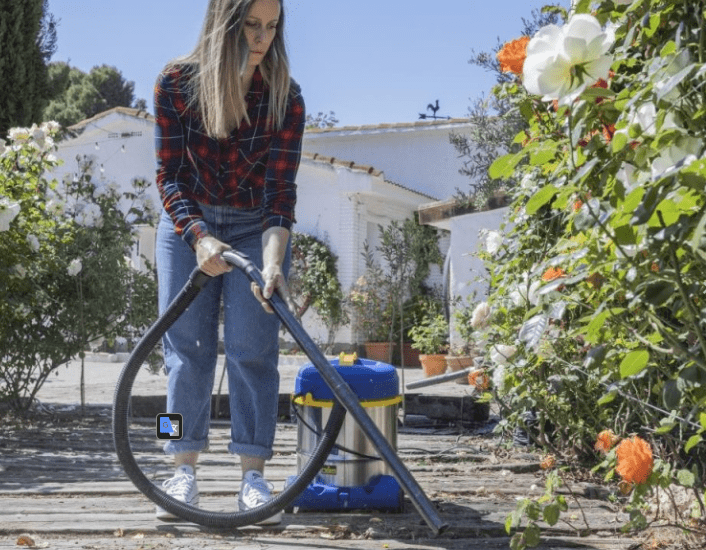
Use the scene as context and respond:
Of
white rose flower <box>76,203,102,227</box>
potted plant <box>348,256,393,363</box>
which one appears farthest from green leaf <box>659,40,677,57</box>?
potted plant <box>348,256,393,363</box>

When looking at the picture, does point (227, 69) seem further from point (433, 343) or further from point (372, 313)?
point (372, 313)

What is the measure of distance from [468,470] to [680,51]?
255cm

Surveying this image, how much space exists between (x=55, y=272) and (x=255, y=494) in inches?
115

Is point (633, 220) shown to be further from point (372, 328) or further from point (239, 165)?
point (372, 328)

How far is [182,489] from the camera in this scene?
2459 millimetres

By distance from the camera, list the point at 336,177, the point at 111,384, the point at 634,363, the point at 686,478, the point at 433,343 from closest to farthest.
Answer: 1. the point at 634,363
2. the point at 686,478
3. the point at 111,384
4. the point at 433,343
5. the point at 336,177

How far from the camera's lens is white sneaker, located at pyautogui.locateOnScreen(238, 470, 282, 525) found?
2398mm

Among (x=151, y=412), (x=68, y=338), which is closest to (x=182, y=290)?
(x=68, y=338)

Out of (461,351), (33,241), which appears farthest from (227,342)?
(461,351)

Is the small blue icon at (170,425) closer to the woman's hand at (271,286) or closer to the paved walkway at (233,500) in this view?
the paved walkway at (233,500)

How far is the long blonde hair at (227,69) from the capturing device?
243cm

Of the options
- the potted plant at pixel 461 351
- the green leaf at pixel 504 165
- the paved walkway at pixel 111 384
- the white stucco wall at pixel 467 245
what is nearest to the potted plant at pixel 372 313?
the paved walkway at pixel 111 384

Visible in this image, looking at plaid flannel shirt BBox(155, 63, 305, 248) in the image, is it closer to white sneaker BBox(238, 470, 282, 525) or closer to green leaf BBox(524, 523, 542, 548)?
white sneaker BBox(238, 470, 282, 525)

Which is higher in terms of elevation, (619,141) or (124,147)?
(124,147)
